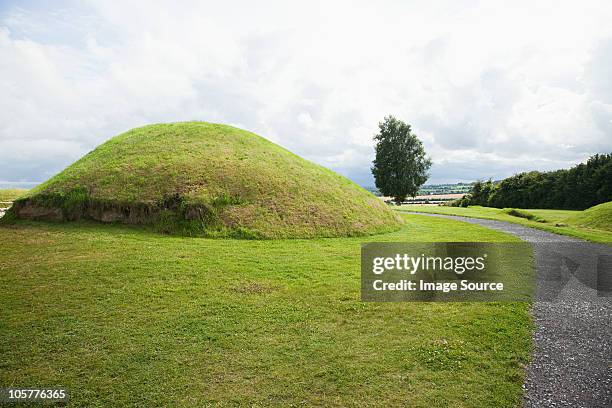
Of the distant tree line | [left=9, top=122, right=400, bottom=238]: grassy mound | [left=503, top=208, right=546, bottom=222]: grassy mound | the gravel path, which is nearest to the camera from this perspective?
the gravel path

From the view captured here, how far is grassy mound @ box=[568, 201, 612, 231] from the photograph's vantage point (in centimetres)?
2719

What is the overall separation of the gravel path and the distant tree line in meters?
45.8

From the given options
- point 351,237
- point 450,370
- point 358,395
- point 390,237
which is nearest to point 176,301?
point 358,395

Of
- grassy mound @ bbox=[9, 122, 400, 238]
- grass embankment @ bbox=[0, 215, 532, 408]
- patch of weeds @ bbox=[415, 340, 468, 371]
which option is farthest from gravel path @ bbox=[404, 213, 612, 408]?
grassy mound @ bbox=[9, 122, 400, 238]

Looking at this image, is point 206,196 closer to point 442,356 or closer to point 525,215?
point 442,356

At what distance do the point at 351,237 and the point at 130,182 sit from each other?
14.8 meters

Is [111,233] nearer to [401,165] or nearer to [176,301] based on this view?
[176,301]

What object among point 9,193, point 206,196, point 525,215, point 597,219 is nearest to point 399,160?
point 525,215

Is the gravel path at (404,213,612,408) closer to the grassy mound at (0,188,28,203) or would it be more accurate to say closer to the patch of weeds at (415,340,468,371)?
the patch of weeds at (415,340,468,371)

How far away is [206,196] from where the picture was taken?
2200cm

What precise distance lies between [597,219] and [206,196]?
30328 millimetres

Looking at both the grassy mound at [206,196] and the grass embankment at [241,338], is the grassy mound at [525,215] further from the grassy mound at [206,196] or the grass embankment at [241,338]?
the grass embankment at [241,338]

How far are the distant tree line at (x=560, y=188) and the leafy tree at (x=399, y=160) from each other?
1792 centimetres

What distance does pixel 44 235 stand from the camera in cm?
1875
